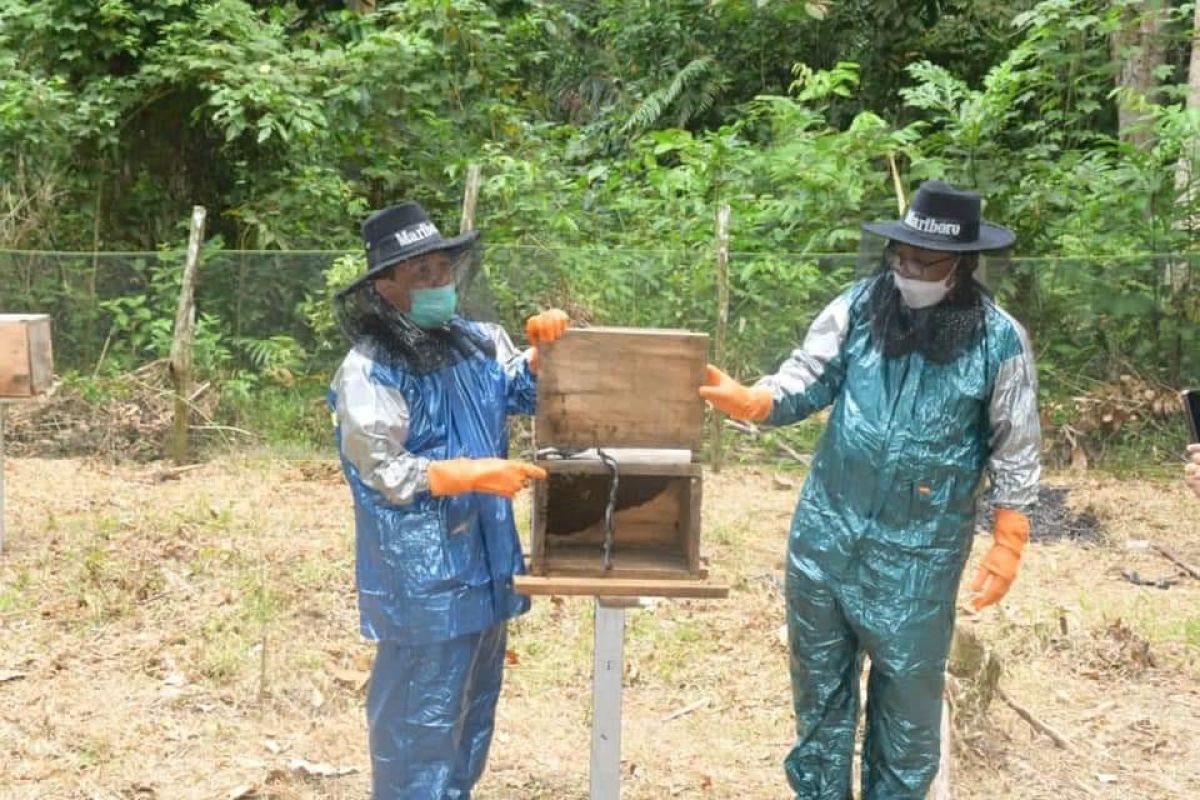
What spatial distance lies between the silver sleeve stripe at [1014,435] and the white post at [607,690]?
1050 mm

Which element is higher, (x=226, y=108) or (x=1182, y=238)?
(x=226, y=108)

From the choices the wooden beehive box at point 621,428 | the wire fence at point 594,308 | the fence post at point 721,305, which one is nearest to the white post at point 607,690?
the wooden beehive box at point 621,428

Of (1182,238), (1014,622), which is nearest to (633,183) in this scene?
(1182,238)

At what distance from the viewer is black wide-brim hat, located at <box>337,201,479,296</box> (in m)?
3.29

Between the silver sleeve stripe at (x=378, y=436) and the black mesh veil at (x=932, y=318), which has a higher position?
the black mesh veil at (x=932, y=318)

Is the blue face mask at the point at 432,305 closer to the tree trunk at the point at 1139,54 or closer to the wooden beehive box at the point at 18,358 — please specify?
the wooden beehive box at the point at 18,358

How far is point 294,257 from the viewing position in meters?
8.87

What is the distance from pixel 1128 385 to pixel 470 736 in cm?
640

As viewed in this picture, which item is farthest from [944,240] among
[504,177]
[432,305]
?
[504,177]

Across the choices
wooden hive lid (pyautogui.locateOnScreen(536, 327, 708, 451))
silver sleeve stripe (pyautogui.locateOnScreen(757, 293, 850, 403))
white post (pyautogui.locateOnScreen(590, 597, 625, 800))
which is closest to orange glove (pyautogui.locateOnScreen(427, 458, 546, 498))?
wooden hive lid (pyautogui.locateOnScreen(536, 327, 708, 451))

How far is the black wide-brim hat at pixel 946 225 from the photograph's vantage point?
344 cm

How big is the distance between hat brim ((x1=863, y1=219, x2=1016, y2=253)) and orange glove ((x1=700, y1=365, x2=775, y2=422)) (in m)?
0.52

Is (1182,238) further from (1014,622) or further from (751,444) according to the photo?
(1014,622)

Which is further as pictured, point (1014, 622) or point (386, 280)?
point (1014, 622)
